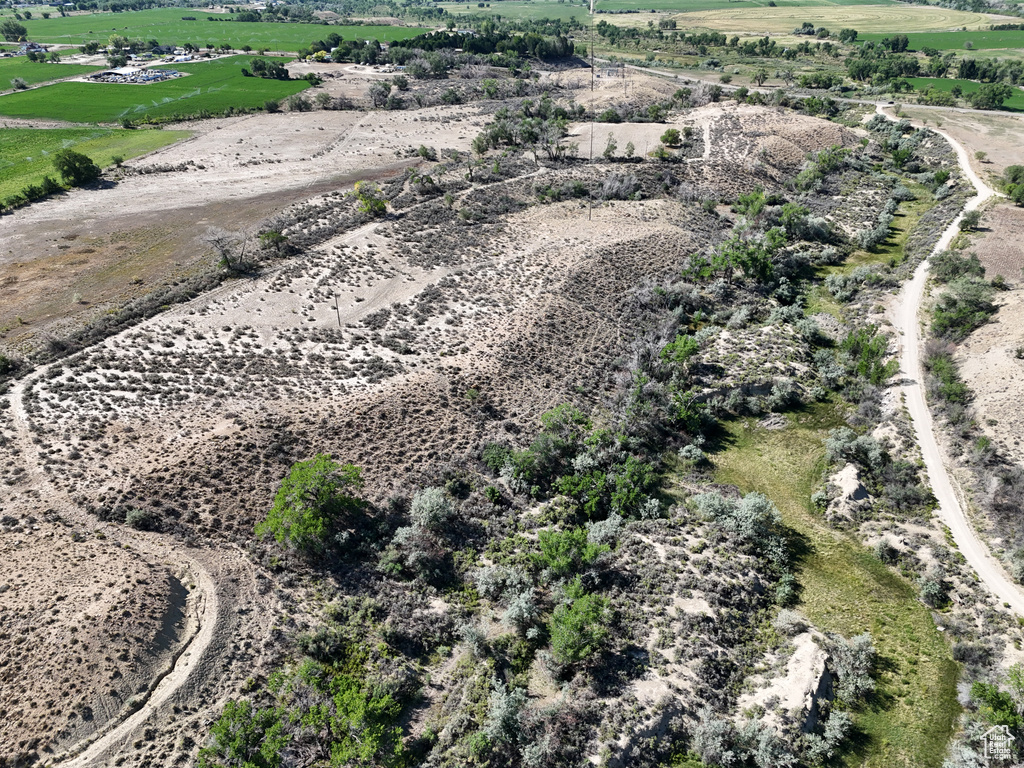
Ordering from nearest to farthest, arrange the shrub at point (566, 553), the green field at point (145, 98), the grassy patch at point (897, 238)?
1. the shrub at point (566, 553)
2. the grassy patch at point (897, 238)
3. the green field at point (145, 98)

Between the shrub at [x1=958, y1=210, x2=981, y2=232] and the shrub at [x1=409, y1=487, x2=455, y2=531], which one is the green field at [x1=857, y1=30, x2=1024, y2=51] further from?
the shrub at [x1=409, y1=487, x2=455, y2=531]

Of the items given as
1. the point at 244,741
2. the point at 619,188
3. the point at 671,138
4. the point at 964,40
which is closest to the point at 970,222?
the point at 619,188

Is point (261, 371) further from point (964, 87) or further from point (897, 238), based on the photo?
point (964, 87)

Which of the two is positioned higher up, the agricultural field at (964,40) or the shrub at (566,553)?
the agricultural field at (964,40)

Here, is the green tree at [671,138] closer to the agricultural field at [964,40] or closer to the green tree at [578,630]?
the green tree at [578,630]

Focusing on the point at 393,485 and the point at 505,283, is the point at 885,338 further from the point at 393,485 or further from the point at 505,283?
the point at 393,485

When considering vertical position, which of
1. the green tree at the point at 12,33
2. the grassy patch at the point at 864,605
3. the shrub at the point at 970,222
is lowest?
the grassy patch at the point at 864,605

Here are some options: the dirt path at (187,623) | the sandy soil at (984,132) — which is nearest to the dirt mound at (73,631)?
the dirt path at (187,623)
